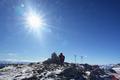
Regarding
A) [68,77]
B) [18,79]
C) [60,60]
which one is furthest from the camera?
[60,60]

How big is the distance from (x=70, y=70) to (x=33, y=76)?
7317mm

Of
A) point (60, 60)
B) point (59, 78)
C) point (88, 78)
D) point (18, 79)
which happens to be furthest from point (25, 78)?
point (60, 60)

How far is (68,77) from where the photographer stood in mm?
30422

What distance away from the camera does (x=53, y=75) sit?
29719 mm

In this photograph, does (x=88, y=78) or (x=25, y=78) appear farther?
(x=88, y=78)

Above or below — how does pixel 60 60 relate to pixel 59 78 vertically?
above

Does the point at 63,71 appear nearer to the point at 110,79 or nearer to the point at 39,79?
the point at 39,79

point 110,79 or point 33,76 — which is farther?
point 110,79

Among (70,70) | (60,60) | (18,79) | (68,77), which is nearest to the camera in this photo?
(18,79)

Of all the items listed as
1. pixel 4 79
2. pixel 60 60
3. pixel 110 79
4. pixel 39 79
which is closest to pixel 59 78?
pixel 39 79

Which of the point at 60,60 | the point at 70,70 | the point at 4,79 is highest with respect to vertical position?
the point at 60,60

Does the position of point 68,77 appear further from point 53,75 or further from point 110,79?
point 110,79

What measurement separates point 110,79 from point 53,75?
25.1 meters

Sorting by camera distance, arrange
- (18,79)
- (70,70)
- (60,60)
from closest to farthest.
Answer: (18,79) < (70,70) < (60,60)
